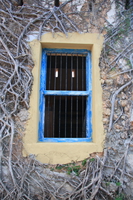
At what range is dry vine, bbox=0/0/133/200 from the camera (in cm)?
244

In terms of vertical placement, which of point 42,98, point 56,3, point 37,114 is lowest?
point 37,114

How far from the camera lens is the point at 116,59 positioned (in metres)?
2.94

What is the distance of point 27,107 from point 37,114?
0.59ft

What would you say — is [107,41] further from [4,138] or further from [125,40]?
[4,138]

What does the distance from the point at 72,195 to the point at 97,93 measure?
1.46m

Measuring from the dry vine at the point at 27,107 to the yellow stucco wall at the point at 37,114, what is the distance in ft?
0.33

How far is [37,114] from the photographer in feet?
8.95

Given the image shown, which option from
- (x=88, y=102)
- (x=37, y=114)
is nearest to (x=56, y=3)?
(x=88, y=102)

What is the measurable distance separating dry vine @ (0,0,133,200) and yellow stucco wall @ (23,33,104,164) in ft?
0.33

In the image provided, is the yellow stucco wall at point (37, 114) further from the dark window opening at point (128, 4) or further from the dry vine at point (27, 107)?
the dark window opening at point (128, 4)

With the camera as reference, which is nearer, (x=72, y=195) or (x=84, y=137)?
(x=72, y=195)

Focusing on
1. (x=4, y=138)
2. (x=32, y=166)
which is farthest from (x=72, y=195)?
(x=4, y=138)

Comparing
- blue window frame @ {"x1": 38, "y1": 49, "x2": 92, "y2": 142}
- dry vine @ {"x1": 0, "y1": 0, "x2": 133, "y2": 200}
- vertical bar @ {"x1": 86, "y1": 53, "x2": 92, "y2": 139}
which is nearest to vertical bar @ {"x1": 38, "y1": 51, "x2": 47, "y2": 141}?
blue window frame @ {"x1": 38, "y1": 49, "x2": 92, "y2": 142}

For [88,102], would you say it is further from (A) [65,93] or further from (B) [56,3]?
(B) [56,3]
